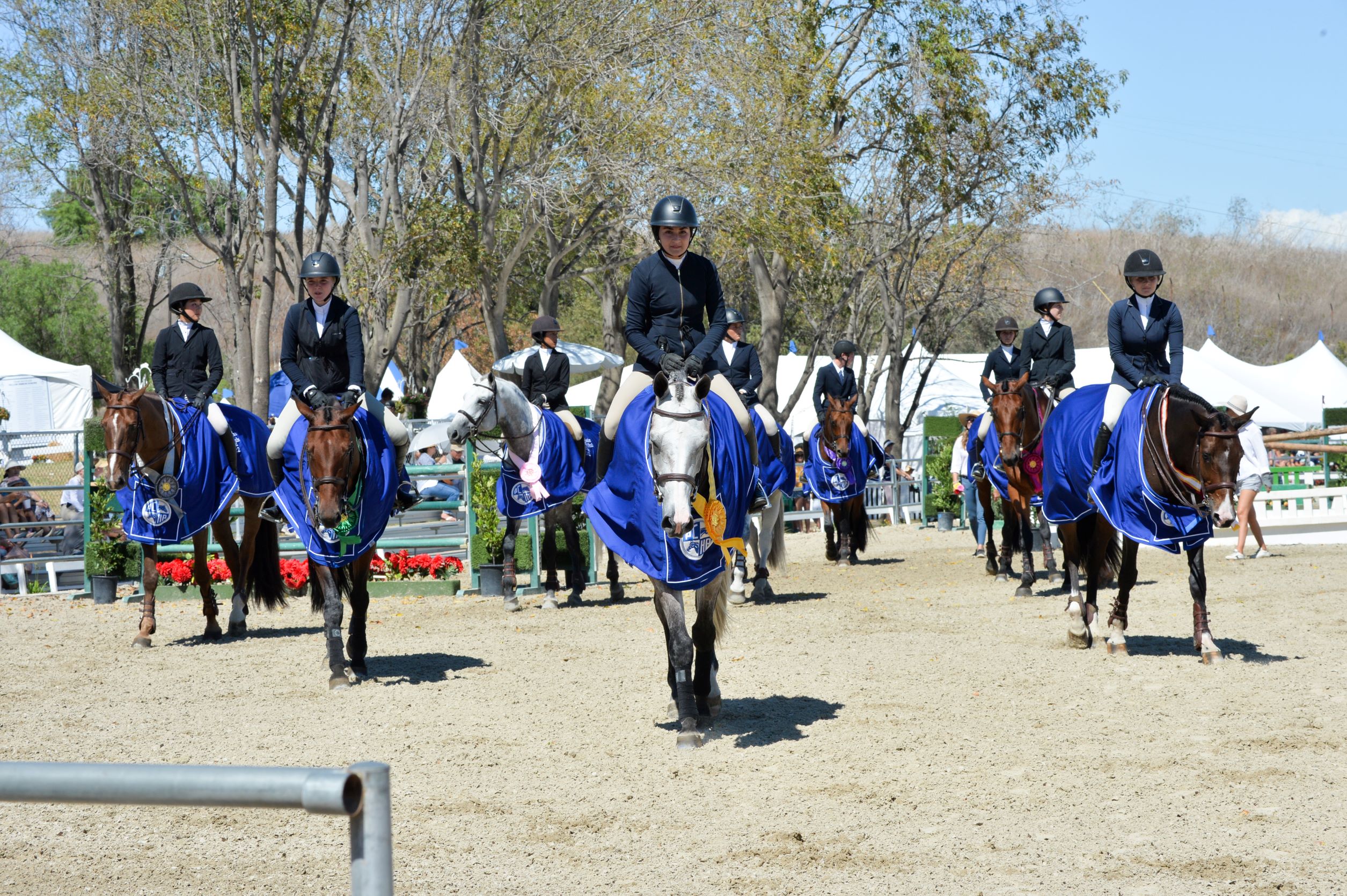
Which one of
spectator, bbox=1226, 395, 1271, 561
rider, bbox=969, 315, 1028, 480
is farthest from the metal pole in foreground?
spectator, bbox=1226, 395, 1271, 561

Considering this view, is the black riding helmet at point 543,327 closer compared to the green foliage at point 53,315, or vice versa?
the black riding helmet at point 543,327

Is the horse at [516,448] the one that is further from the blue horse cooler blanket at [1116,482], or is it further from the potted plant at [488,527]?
the blue horse cooler blanket at [1116,482]

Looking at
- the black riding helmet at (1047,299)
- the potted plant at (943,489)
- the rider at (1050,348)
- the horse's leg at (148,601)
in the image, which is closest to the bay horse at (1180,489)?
the rider at (1050,348)

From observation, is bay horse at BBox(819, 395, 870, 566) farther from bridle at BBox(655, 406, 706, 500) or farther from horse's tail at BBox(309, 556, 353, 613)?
bridle at BBox(655, 406, 706, 500)

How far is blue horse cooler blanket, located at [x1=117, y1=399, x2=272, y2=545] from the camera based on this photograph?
424 inches

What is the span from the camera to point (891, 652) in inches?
373

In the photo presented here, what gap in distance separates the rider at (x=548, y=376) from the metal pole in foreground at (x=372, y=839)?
1107cm

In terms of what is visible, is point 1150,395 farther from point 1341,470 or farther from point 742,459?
point 1341,470

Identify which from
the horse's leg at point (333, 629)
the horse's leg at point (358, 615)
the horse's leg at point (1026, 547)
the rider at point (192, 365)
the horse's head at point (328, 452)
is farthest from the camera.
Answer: the horse's leg at point (1026, 547)

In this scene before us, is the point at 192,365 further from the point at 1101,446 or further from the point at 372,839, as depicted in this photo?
the point at 372,839

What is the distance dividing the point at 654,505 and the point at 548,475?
623 centimetres

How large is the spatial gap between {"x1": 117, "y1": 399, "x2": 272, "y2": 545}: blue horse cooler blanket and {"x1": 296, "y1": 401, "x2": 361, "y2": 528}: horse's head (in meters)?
3.04

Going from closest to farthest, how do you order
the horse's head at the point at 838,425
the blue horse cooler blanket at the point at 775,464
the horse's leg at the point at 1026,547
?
the blue horse cooler blanket at the point at 775,464 < the horse's leg at the point at 1026,547 < the horse's head at the point at 838,425

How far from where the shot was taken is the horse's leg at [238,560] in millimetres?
11430
